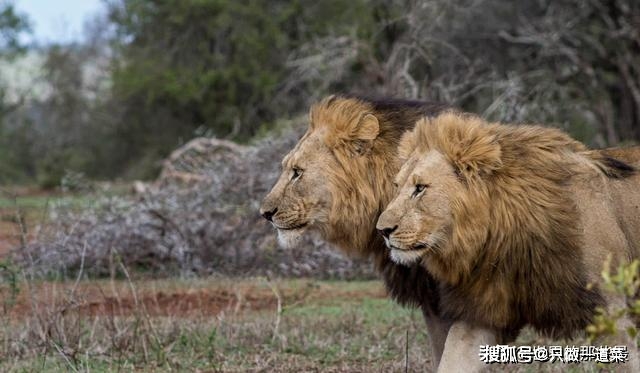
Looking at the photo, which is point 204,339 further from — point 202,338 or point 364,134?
point 364,134

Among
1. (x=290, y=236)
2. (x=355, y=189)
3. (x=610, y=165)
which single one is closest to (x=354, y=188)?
(x=355, y=189)

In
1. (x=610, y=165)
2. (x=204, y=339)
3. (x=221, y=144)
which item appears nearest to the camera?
(x=610, y=165)

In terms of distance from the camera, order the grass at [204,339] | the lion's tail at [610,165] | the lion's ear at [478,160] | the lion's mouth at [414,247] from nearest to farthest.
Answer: the lion's mouth at [414,247]
the lion's ear at [478,160]
the lion's tail at [610,165]
the grass at [204,339]

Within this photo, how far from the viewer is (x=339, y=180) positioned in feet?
16.8

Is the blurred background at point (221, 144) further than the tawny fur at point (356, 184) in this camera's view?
Yes

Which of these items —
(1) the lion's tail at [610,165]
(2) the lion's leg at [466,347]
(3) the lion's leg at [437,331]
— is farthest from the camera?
(3) the lion's leg at [437,331]

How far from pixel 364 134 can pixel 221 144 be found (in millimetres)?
6434

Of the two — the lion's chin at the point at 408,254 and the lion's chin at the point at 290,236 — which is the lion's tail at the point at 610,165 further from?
the lion's chin at the point at 290,236

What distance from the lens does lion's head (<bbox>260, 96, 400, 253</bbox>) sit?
509 centimetres

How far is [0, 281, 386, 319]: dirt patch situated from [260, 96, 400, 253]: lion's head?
2.34 meters

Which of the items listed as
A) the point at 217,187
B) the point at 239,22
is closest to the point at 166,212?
the point at 217,187

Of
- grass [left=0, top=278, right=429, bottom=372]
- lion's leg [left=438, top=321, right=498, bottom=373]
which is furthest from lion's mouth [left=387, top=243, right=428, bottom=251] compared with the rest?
grass [left=0, top=278, right=429, bottom=372]

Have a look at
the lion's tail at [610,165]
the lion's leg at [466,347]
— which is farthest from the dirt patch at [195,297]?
the lion's tail at [610,165]

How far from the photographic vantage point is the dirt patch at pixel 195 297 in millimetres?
7781
